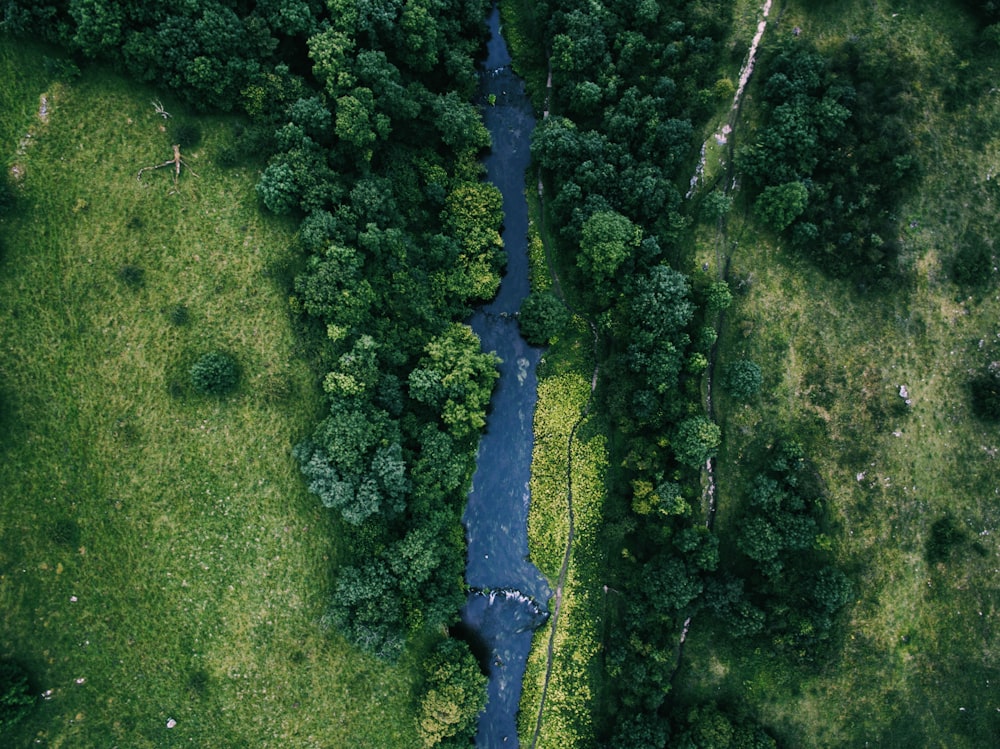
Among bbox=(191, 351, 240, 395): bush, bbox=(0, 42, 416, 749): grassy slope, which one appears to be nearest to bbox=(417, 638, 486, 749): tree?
bbox=(0, 42, 416, 749): grassy slope

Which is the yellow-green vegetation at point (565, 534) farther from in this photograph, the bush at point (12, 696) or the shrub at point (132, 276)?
the bush at point (12, 696)

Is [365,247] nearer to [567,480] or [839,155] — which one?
[567,480]

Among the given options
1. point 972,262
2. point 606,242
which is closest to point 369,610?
point 606,242

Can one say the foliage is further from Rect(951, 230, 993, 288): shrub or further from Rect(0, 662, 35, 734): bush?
Rect(0, 662, 35, 734): bush

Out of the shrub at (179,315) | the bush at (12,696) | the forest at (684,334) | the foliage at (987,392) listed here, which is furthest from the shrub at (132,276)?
the foliage at (987,392)

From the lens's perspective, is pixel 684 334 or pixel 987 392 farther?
pixel 684 334

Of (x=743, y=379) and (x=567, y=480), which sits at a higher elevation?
(x=743, y=379)

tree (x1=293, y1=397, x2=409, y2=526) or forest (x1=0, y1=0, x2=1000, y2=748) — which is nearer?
tree (x1=293, y1=397, x2=409, y2=526)

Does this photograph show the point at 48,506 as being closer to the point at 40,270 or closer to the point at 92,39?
the point at 40,270
